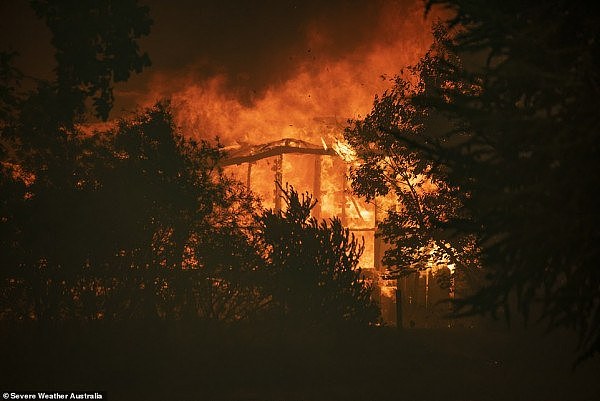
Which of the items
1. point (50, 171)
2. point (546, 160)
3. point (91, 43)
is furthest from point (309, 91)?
point (546, 160)

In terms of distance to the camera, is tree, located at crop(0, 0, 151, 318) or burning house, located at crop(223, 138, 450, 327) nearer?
tree, located at crop(0, 0, 151, 318)

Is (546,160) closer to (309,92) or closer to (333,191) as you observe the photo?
(333,191)

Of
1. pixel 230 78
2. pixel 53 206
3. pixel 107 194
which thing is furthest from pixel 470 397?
pixel 230 78

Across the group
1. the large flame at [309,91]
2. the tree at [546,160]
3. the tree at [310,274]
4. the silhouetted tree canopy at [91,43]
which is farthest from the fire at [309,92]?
the tree at [546,160]

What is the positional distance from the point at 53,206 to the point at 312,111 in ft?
119

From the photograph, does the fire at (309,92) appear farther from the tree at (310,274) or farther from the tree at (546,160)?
the tree at (546,160)

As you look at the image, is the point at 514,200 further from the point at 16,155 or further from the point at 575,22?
the point at 16,155

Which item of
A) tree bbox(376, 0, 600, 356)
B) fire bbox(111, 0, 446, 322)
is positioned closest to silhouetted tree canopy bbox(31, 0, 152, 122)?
tree bbox(376, 0, 600, 356)

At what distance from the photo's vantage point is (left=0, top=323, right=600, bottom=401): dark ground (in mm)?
13742

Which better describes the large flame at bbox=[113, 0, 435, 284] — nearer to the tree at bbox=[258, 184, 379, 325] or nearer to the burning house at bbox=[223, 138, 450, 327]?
the burning house at bbox=[223, 138, 450, 327]

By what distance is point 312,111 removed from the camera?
5003 centimetres

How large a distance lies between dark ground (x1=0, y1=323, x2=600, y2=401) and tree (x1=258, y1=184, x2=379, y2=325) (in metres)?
0.63

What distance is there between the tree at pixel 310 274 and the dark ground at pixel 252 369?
63 cm

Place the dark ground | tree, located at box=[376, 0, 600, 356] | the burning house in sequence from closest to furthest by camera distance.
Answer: tree, located at box=[376, 0, 600, 356] → the dark ground → the burning house
